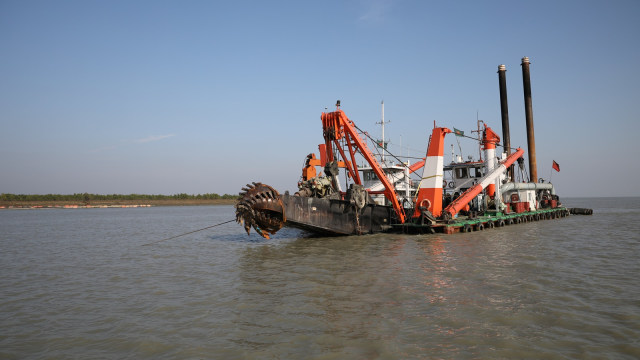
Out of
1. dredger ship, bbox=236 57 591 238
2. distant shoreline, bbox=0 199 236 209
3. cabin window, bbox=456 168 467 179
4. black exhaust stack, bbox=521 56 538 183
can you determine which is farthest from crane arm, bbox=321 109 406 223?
distant shoreline, bbox=0 199 236 209

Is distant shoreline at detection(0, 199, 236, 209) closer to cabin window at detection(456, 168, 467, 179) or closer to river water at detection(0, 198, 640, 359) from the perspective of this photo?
cabin window at detection(456, 168, 467, 179)

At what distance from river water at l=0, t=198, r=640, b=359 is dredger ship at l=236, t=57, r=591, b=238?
304 centimetres

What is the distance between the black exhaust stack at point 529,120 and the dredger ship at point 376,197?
1174 cm

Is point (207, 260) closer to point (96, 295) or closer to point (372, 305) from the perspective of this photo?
point (96, 295)


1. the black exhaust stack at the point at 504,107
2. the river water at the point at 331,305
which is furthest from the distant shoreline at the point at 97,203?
the river water at the point at 331,305

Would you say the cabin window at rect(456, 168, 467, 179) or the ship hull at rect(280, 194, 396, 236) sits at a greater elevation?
the cabin window at rect(456, 168, 467, 179)

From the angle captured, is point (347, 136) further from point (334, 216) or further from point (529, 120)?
point (529, 120)

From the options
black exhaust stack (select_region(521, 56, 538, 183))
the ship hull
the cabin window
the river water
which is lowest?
the river water

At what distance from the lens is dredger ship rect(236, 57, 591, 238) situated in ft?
59.6

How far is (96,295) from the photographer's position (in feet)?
33.2

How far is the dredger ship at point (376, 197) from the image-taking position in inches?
715

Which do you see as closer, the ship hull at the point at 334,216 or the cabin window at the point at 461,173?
the ship hull at the point at 334,216

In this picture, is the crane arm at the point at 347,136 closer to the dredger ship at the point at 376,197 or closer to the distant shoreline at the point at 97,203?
the dredger ship at the point at 376,197

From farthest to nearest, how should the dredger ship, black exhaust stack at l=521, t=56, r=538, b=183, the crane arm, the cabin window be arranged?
1. black exhaust stack at l=521, t=56, r=538, b=183
2. the cabin window
3. the crane arm
4. the dredger ship
